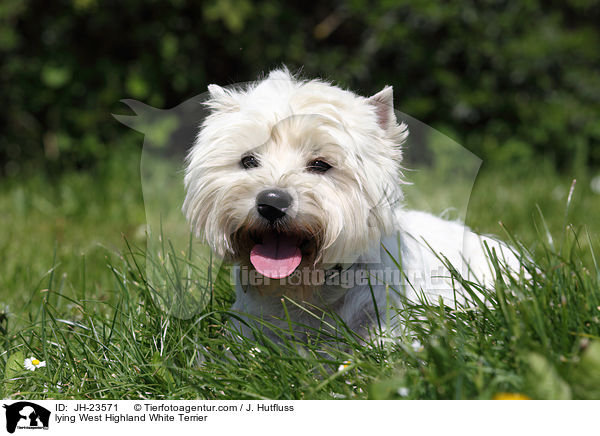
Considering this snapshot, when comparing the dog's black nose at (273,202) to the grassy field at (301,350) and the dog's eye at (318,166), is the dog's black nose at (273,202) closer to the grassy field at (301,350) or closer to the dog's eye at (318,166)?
the dog's eye at (318,166)

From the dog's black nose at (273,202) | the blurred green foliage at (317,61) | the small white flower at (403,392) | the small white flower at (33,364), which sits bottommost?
the small white flower at (403,392)

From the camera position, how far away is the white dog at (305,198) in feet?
7.34

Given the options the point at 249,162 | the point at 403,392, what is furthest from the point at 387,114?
the point at 403,392

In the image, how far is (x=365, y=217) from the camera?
2289mm

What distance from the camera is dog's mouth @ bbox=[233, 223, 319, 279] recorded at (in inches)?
90.3

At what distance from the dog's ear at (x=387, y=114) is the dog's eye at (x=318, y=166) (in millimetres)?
269

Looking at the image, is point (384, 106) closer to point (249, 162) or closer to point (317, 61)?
point (249, 162)

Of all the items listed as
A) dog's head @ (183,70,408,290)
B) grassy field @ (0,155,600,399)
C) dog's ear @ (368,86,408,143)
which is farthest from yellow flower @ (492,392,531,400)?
dog's ear @ (368,86,408,143)

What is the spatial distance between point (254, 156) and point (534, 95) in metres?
5.29

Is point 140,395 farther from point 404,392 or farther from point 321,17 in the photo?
point 321,17

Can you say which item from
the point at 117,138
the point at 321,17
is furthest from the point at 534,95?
the point at 117,138

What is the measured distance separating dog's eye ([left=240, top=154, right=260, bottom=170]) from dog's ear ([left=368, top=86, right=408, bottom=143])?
479mm

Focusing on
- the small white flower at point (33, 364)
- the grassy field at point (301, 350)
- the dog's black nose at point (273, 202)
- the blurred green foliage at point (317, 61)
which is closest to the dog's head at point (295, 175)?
the dog's black nose at point (273, 202)
